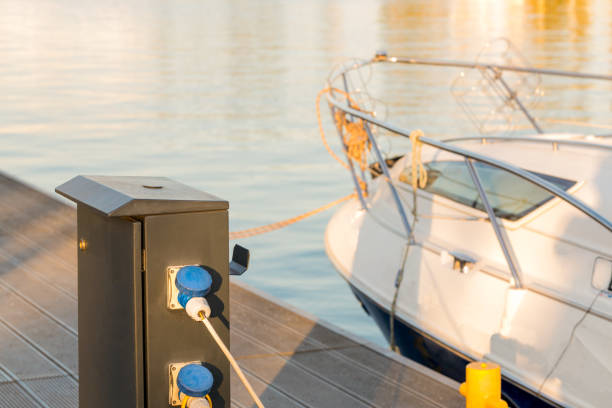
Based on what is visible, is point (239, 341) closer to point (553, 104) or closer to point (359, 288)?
point (359, 288)

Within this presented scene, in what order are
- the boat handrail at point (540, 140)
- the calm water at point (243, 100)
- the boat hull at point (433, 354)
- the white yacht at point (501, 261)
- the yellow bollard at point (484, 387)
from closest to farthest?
the yellow bollard at point (484, 387) → the white yacht at point (501, 261) → the boat hull at point (433, 354) → the boat handrail at point (540, 140) → the calm water at point (243, 100)

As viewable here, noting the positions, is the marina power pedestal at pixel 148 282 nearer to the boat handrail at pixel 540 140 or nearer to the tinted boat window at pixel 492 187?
the tinted boat window at pixel 492 187

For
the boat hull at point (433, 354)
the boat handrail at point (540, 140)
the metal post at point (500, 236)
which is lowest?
the boat hull at point (433, 354)

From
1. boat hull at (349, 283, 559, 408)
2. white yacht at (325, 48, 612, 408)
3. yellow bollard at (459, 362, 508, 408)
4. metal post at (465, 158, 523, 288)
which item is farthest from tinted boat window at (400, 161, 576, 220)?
yellow bollard at (459, 362, 508, 408)

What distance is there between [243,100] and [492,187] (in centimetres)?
1393

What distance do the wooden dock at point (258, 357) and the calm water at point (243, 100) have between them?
7.21 ft

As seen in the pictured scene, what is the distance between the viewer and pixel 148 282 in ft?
8.00

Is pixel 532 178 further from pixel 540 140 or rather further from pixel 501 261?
pixel 540 140

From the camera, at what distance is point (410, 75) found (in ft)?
72.5

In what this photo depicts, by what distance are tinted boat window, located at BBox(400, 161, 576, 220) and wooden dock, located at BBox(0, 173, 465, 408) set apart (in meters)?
1.05

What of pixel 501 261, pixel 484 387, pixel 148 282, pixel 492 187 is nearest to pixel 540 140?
pixel 492 187

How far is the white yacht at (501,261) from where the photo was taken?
13.6 ft

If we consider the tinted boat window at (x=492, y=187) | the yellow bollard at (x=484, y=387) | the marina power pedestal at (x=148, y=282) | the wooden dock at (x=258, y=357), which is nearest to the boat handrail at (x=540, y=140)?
the tinted boat window at (x=492, y=187)

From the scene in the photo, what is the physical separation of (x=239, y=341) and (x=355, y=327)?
11.2ft
